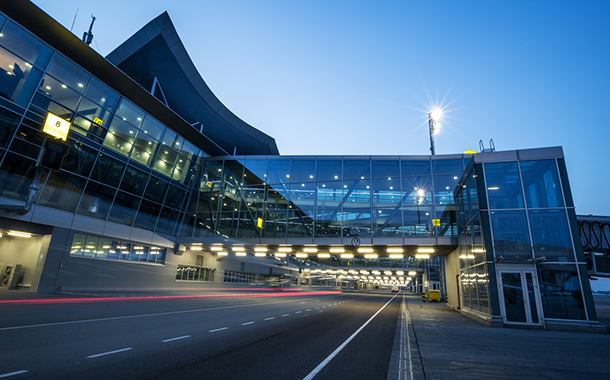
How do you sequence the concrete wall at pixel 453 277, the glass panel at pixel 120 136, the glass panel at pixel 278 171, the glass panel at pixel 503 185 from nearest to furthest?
1. the glass panel at pixel 503 185
2. the concrete wall at pixel 453 277
3. the glass panel at pixel 120 136
4. the glass panel at pixel 278 171

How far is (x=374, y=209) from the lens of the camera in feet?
78.2

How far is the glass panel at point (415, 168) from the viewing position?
24328 mm

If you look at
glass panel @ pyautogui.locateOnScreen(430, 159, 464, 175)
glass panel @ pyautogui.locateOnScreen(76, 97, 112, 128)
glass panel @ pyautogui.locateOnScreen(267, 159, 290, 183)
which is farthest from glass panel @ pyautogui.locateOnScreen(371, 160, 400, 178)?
glass panel @ pyautogui.locateOnScreen(76, 97, 112, 128)

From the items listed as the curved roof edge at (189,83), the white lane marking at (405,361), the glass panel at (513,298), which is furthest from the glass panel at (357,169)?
the white lane marking at (405,361)

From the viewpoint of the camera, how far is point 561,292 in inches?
508

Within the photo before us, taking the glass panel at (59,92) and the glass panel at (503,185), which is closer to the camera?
the glass panel at (503,185)

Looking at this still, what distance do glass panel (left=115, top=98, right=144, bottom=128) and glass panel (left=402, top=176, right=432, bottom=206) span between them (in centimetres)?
2172

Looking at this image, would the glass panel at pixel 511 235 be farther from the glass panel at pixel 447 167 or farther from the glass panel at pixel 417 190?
the glass panel at pixel 447 167

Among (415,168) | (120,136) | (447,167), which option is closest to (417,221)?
(415,168)

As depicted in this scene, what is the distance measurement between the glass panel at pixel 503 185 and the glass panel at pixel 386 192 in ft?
28.3

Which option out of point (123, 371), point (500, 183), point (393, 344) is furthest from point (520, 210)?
point (123, 371)

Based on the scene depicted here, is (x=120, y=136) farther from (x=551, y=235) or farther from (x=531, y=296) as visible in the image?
(x=551, y=235)

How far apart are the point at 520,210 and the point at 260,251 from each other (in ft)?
67.8

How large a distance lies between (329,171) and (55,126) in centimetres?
1831
